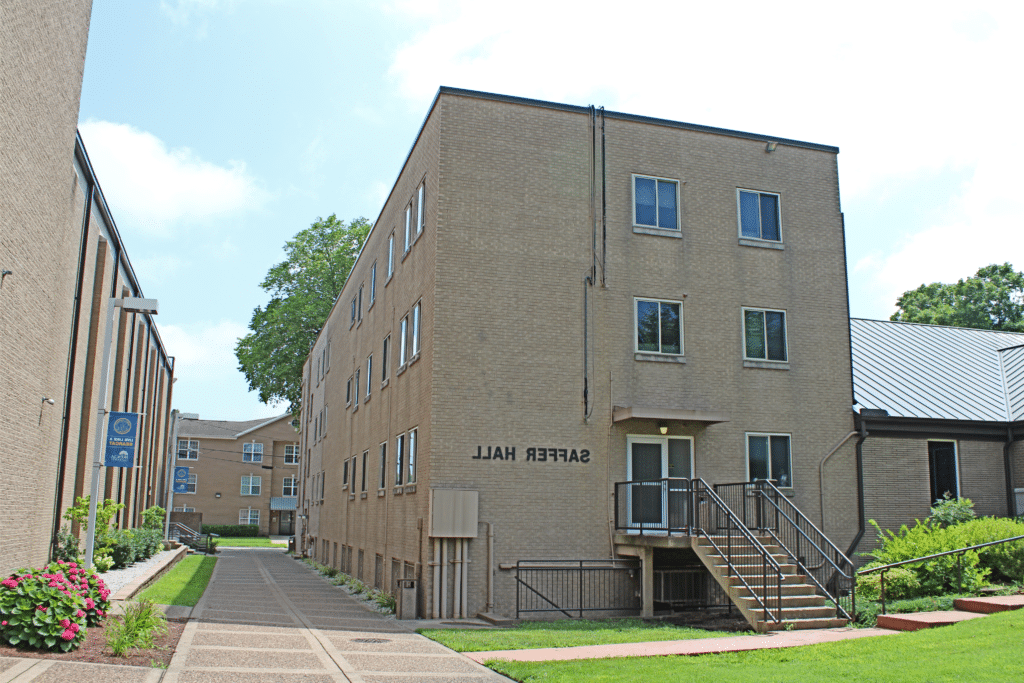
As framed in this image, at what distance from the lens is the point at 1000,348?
91.9 ft

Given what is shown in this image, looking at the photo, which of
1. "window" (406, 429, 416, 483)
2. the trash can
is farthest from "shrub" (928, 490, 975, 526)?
the trash can

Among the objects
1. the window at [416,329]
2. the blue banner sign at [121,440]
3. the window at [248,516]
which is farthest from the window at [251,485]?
the window at [416,329]

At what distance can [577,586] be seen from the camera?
18.0m

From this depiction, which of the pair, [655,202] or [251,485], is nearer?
[655,202]

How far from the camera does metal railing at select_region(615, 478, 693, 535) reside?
59.0 feet

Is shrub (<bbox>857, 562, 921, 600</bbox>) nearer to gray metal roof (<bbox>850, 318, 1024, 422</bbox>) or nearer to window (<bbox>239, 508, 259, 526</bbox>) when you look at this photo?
gray metal roof (<bbox>850, 318, 1024, 422</bbox>)

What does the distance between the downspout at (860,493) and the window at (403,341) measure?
1101 centimetres

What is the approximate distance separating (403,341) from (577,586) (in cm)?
787

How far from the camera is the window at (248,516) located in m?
75.4

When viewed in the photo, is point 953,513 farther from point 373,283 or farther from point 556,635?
point 373,283

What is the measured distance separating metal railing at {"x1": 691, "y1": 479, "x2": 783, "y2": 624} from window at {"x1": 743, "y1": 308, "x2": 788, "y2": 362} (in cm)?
399

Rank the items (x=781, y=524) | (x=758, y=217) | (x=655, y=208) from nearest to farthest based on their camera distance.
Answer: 1. (x=781, y=524)
2. (x=655, y=208)
3. (x=758, y=217)

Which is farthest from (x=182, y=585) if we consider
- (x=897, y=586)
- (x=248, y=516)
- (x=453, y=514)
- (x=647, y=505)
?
(x=248, y=516)

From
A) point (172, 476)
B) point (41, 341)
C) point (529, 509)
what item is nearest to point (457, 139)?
point (529, 509)
